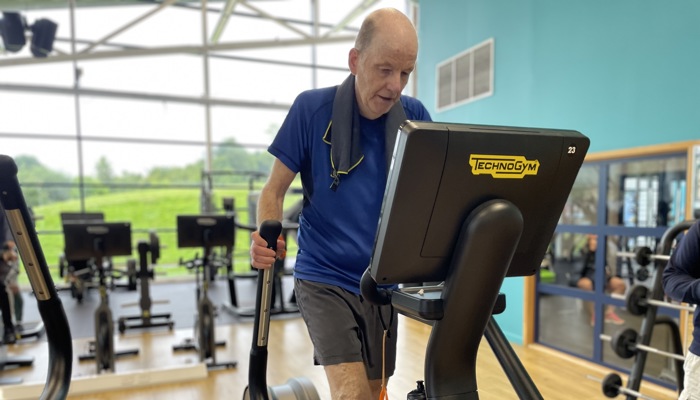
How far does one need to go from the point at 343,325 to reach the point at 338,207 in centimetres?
35

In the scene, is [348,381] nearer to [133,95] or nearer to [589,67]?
[589,67]

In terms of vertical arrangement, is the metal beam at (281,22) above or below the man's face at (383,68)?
above

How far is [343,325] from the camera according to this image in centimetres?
138

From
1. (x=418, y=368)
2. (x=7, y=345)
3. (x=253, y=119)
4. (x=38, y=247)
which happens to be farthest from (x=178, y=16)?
(x=38, y=247)

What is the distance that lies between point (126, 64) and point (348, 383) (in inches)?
309

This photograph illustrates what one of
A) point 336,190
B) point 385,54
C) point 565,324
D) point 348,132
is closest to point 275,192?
point 336,190

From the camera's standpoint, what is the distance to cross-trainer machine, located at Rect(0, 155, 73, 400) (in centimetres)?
103

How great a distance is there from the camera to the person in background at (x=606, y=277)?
12.5 ft

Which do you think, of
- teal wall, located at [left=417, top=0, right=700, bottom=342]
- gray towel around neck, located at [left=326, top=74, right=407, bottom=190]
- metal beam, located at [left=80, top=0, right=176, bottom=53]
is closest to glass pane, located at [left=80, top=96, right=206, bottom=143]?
metal beam, located at [left=80, top=0, right=176, bottom=53]

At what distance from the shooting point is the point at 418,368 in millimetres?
3859

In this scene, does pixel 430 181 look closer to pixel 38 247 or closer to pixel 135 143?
pixel 38 247

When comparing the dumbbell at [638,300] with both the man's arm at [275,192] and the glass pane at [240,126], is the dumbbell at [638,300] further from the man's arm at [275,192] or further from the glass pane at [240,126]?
the glass pane at [240,126]

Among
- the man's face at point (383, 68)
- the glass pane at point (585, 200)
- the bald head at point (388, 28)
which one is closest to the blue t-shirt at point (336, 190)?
the man's face at point (383, 68)

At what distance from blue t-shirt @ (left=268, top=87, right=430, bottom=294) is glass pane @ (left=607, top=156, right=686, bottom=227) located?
2.86m
